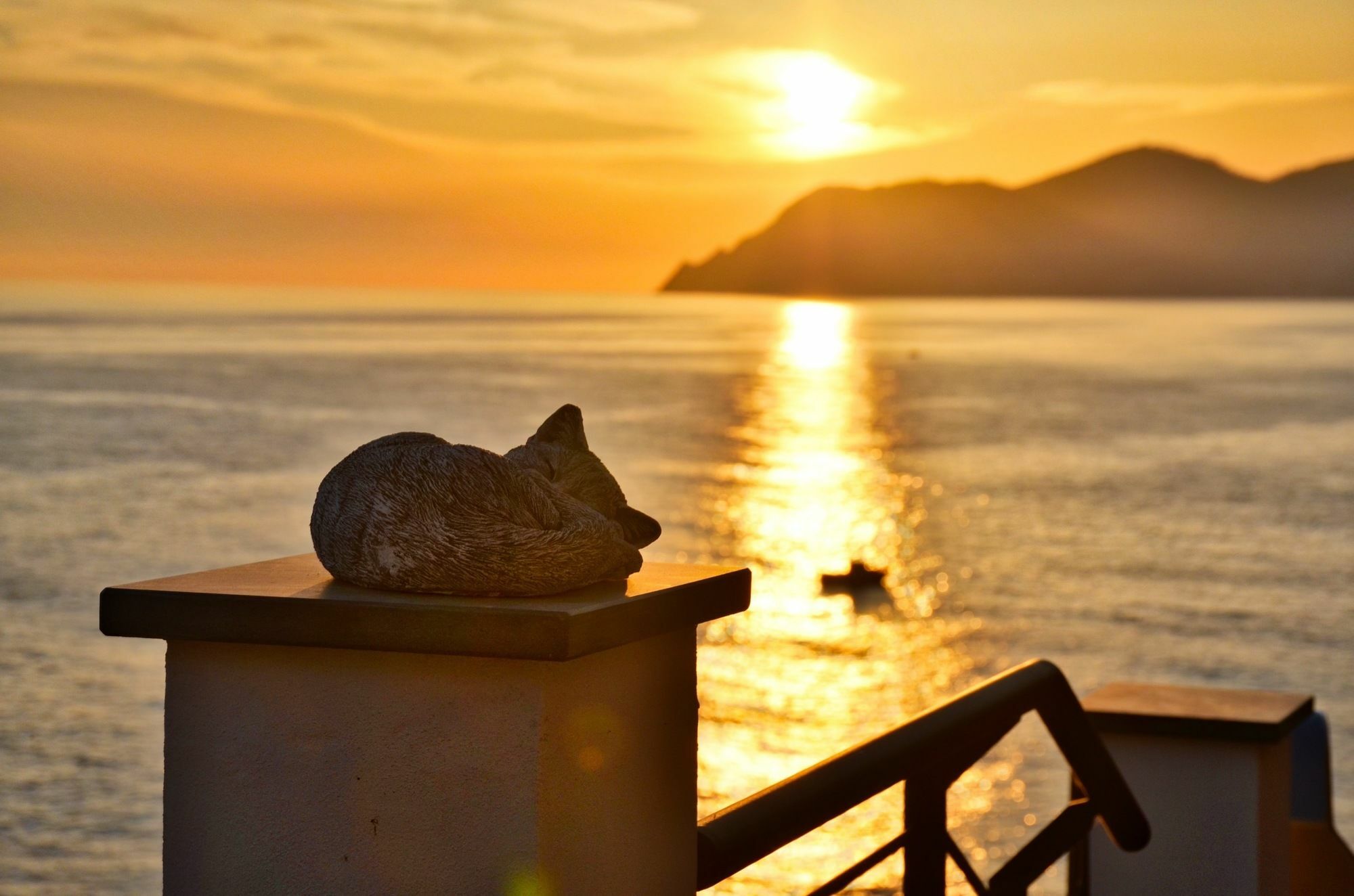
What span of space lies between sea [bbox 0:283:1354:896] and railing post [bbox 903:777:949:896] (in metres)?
12.1

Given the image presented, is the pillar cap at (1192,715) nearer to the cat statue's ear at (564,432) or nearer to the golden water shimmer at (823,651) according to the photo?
the cat statue's ear at (564,432)

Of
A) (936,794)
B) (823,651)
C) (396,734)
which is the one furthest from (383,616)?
(823,651)

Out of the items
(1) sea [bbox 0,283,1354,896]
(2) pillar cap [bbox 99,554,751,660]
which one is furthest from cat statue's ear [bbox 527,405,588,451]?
(1) sea [bbox 0,283,1354,896]

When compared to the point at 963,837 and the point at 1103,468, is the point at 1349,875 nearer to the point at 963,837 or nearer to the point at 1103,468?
the point at 963,837

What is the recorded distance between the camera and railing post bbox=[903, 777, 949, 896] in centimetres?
298

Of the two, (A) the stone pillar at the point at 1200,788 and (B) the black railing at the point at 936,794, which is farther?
(A) the stone pillar at the point at 1200,788

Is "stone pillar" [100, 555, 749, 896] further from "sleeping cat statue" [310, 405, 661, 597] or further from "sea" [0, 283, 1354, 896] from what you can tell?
"sea" [0, 283, 1354, 896]

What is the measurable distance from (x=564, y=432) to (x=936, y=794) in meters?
1.01

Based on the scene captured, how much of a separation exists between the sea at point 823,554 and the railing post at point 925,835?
1213 centimetres

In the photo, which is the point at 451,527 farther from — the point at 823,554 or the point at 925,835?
the point at 823,554

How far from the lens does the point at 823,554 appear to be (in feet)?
281

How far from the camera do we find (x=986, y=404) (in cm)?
16775

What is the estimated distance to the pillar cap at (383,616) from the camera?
208 cm

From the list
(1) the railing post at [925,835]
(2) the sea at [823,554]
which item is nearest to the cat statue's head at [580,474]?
(1) the railing post at [925,835]
